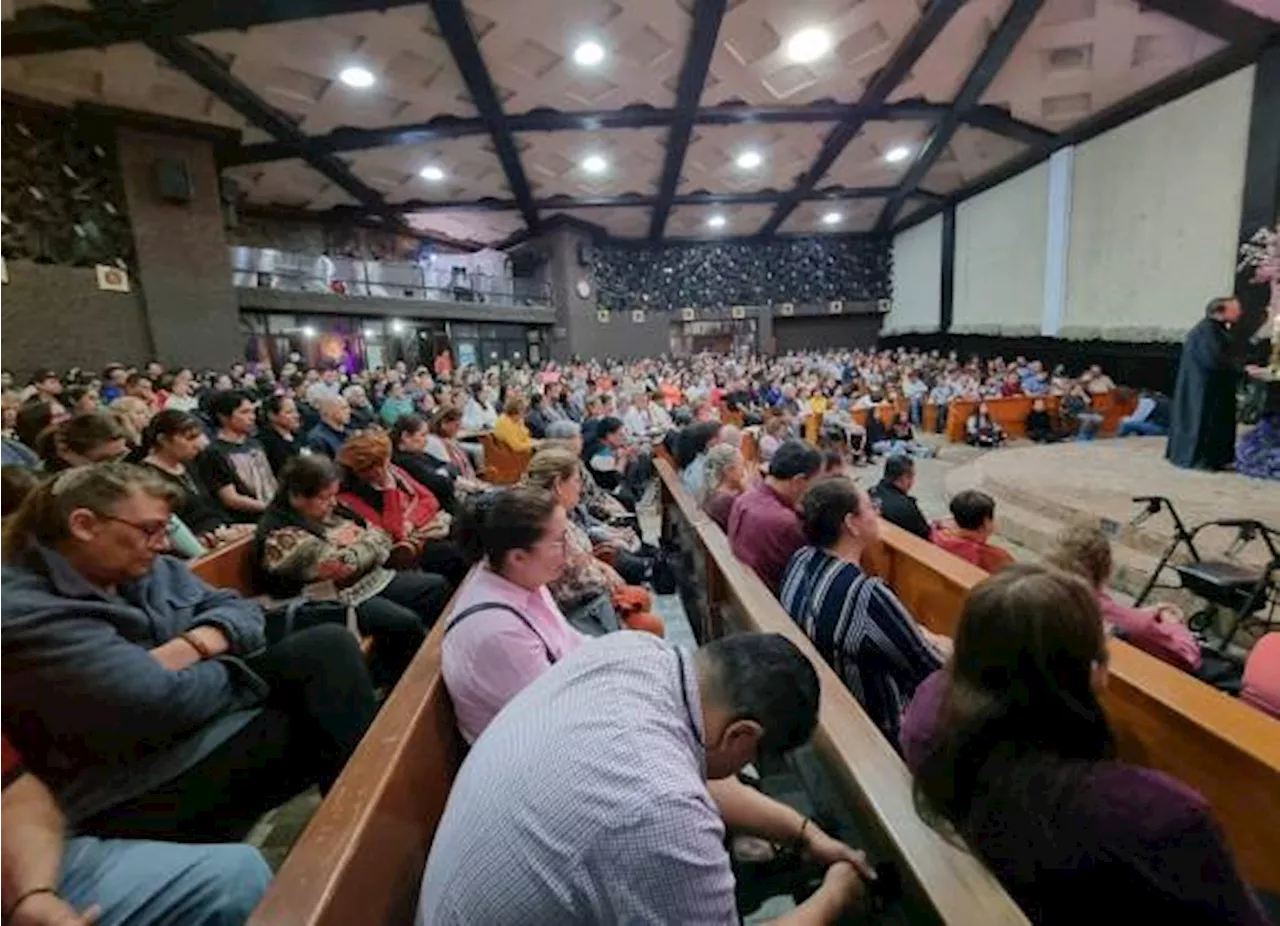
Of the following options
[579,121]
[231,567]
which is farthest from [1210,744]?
[579,121]

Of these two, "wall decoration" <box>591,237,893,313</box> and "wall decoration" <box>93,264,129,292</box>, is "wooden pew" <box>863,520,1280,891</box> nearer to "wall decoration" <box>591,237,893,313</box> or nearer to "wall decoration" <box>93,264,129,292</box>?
"wall decoration" <box>93,264,129,292</box>

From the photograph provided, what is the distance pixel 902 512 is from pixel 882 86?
9.33m

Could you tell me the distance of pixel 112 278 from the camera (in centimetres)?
843

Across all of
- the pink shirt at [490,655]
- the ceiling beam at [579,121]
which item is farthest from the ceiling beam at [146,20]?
the pink shirt at [490,655]

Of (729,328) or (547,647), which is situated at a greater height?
(729,328)

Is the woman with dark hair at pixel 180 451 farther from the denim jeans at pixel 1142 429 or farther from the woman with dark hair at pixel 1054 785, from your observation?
the denim jeans at pixel 1142 429

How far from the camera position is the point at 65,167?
26.6 feet

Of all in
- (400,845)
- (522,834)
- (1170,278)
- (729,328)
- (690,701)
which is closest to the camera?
(522,834)

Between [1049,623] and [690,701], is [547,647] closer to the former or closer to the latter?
[690,701]

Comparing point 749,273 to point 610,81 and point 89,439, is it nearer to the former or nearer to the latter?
point 610,81

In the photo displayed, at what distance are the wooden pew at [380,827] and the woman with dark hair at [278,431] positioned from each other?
2.89m

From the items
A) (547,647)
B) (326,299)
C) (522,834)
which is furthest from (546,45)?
(522,834)

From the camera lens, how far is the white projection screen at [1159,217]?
780 centimetres

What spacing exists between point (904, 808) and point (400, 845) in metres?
0.84
